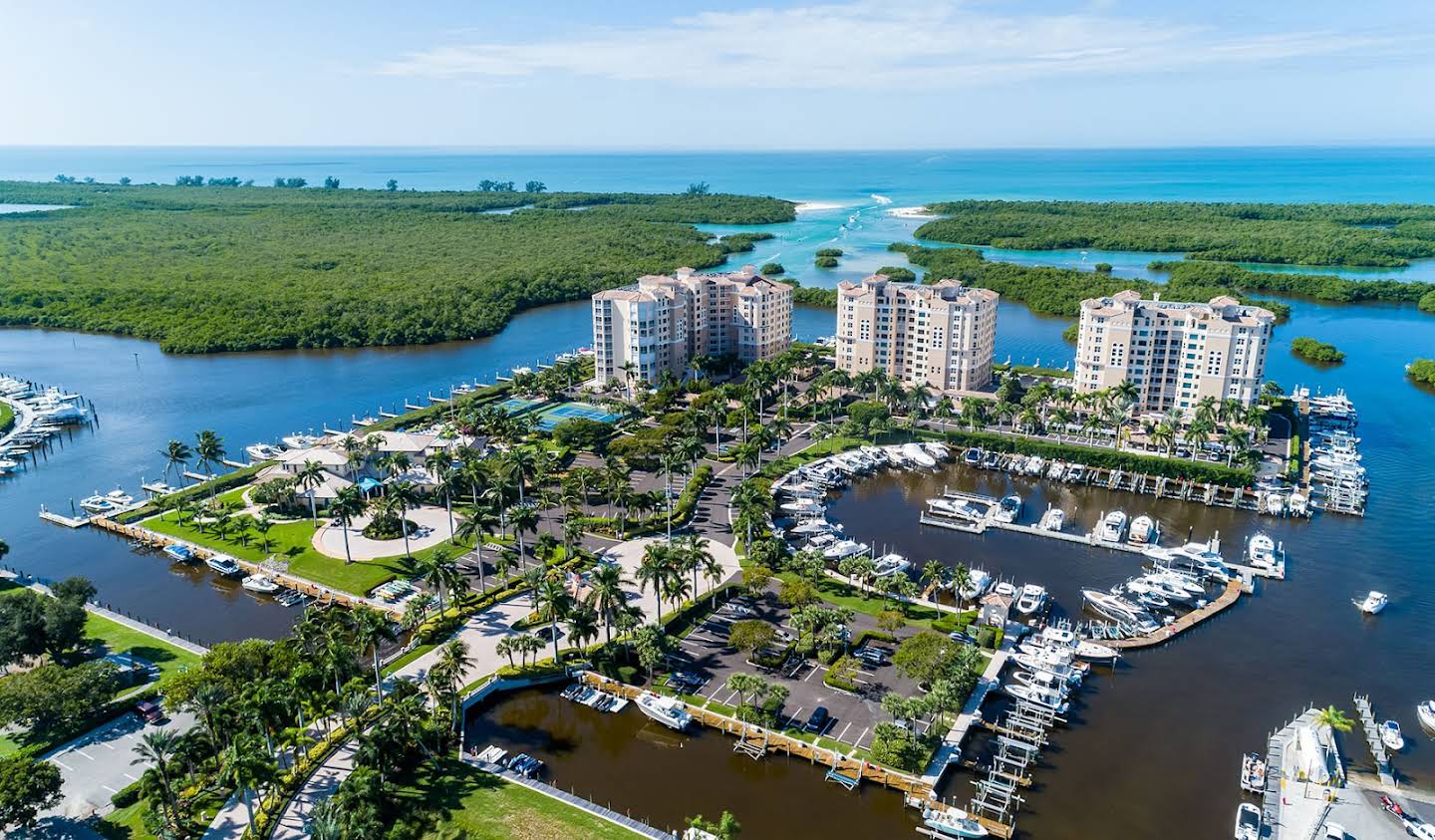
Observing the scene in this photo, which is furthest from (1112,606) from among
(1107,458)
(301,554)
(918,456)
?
(301,554)

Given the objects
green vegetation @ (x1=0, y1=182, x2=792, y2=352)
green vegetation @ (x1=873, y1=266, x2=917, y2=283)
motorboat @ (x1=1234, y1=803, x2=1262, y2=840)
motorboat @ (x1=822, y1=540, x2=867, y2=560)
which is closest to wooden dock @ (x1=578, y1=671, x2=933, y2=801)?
motorboat @ (x1=1234, y1=803, x2=1262, y2=840)

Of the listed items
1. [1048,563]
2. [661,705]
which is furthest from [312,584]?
[1048,563]

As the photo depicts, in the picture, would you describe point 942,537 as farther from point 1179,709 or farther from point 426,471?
point 426,471

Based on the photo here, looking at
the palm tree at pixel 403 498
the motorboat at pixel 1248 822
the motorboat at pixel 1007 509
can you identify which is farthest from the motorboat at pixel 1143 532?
the palm tree at pixel 403 498

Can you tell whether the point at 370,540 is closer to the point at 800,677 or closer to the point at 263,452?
the point at 263,452

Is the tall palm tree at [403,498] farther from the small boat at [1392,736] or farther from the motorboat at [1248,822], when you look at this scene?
the small boat at [1392,736]
